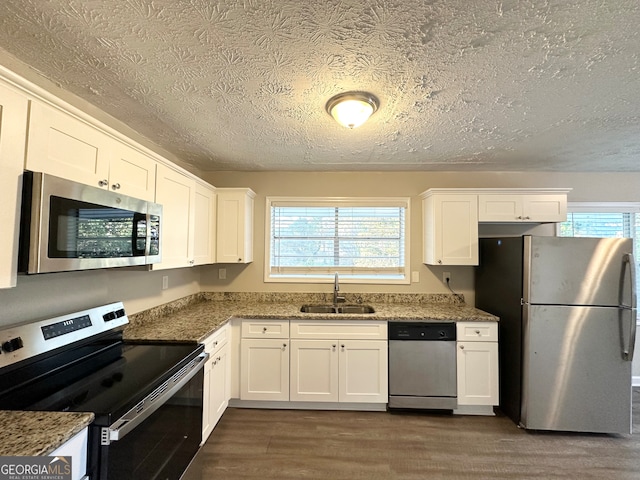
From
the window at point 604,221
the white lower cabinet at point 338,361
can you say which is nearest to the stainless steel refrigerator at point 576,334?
the window at point 604,221

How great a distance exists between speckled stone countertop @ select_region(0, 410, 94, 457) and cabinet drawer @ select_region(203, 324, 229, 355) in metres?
1.06

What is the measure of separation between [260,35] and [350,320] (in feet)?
7.34

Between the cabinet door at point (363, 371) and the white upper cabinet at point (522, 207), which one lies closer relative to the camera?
the cabinet door at point (363, 371)

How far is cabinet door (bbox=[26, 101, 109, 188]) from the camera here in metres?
1.11

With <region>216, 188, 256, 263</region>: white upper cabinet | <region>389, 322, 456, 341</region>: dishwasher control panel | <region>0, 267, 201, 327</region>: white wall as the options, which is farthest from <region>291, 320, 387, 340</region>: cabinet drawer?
<region>0, 267, 201, 327</region>: white wall

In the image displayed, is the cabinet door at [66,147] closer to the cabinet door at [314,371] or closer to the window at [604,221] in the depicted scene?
the cabinet door at [314,371]

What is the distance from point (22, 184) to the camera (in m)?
1.06

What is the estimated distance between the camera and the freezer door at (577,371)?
2336 mm

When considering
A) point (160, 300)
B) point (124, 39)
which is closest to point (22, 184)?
point (124, 39)

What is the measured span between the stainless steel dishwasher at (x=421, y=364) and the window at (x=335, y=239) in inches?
31.5

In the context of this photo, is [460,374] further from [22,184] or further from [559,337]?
[22,184]

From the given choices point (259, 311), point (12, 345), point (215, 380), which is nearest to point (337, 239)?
point (259, 311)

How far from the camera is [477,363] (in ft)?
8.67

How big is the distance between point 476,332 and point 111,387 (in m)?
2.73
